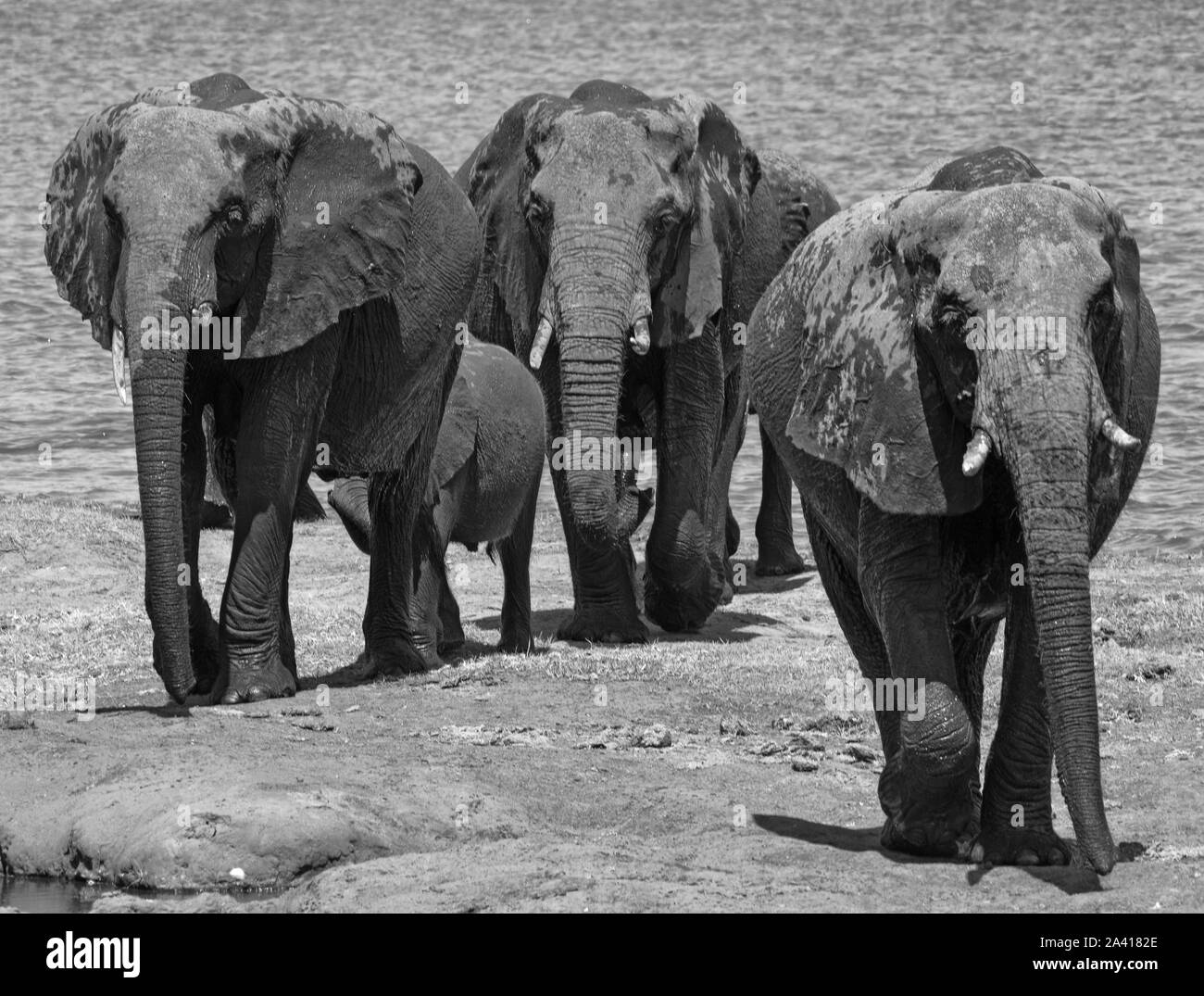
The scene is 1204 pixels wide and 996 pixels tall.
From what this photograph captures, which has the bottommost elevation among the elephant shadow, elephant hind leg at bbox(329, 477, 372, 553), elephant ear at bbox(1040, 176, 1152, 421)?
elephant hind leg at bbox(329, 477, 372, 553)

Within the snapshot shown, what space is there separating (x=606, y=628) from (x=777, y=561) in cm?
390

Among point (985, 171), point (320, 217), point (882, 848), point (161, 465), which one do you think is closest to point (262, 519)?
point (161, 465)

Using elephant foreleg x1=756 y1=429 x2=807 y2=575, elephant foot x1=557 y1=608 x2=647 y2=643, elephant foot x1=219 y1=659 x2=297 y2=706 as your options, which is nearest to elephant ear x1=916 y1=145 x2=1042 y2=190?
elephant foot x1=219 y1=659 x2=297 y2=706

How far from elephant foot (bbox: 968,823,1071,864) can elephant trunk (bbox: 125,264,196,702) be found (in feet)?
11.0

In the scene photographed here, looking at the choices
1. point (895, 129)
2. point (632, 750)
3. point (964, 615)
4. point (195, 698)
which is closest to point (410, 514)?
point (195, 698)

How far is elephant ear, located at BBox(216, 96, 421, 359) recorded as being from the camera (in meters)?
11.1

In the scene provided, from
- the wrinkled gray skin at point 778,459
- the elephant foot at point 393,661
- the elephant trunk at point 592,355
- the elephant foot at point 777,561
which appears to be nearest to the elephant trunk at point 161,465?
the elephant foot at point 393,661

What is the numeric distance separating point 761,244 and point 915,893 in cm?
754

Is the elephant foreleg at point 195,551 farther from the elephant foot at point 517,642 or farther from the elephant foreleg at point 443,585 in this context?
the elephant foot at point 517,642

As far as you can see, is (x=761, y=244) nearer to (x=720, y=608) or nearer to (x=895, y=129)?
(x=720, y=608)

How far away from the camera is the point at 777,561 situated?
677 inches

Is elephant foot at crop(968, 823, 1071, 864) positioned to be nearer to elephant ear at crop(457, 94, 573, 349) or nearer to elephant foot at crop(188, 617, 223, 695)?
elephant foot at crop(188, 617, 223, 695)

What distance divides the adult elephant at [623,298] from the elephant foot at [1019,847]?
471cm

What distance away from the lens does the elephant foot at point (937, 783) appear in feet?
26.5
